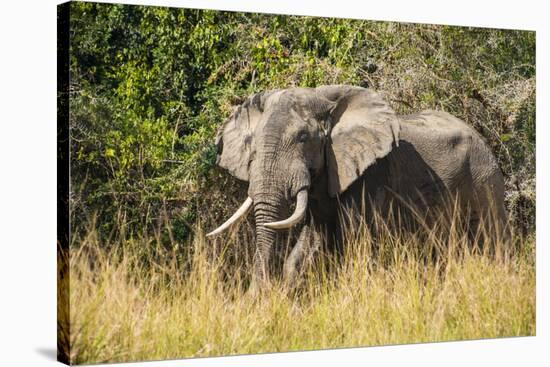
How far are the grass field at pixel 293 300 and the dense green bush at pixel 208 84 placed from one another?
1.21 feet

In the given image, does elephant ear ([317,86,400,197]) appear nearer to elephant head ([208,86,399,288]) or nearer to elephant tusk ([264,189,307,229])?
elephant head ([208,86,399,288])

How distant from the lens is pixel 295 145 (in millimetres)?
10078

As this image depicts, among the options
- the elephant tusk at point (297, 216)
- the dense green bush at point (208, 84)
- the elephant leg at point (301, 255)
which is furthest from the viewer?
the elephant leg at point (301, 255)

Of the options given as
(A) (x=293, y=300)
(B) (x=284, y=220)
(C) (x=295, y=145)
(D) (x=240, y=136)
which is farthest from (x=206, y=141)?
(A) (x=293, y=300)

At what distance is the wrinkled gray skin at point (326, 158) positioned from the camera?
396 inches

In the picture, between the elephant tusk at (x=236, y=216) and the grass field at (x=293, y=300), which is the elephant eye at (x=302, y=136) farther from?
the grass field at (x=293, y=300)

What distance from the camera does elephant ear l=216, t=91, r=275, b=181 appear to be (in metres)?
10.3

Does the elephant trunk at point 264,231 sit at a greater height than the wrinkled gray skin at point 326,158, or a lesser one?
lesser

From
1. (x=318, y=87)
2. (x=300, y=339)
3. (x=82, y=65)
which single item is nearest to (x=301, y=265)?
(x=300, y=339)

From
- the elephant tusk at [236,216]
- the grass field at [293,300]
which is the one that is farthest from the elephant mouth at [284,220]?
the grass field at [293,300]

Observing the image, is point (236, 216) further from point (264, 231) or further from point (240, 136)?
point (240, 136)

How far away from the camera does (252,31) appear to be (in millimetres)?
10773

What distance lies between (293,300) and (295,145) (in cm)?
119

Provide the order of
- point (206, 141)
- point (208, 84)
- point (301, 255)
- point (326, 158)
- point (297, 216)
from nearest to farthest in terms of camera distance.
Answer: point (297, 216) < point (301, 255) < point (326, 158) < point (206, 141) < point (208, 84)
